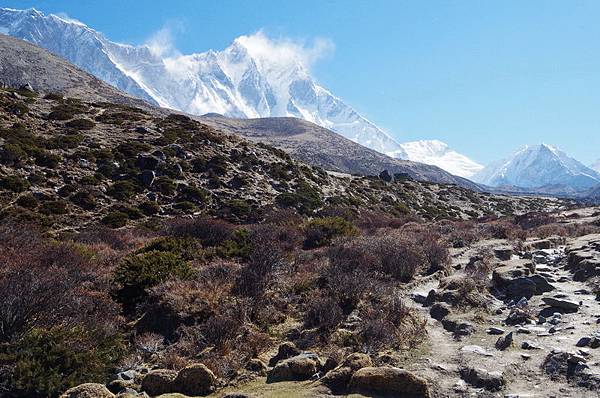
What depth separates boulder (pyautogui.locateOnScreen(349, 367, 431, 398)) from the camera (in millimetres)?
5996

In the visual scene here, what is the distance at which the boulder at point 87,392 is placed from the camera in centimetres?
557

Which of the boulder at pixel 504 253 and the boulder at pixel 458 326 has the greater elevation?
the boulder at pixel 504 253

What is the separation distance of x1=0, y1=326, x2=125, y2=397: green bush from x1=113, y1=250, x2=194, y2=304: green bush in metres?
3.44

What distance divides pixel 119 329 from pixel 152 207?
20.7 meters

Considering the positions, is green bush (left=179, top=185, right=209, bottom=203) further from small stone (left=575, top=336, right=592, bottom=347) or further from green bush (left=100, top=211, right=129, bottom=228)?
small stone (left=575, top=336, right=592, bottom=347)

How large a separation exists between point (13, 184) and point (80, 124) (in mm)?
12741

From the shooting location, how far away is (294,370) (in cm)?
684

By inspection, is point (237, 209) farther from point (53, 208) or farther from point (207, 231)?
point (207, 231)

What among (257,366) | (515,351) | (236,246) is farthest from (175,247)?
(515,351)

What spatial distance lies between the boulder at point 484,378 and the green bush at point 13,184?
26697 mm

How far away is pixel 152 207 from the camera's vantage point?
2877 cm

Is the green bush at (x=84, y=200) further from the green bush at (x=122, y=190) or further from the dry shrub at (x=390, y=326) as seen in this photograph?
the dry shrub at (x=390, y=326)

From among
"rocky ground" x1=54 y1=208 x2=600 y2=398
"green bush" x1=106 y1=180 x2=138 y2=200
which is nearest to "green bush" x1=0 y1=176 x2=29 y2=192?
"green bush" x1=106 y1=180 x2=138 y2=200

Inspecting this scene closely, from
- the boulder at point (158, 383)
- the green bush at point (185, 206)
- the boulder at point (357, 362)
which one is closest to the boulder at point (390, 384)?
the boulder at point (357, 362)
